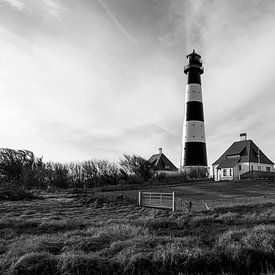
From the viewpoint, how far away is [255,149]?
40.8 meters

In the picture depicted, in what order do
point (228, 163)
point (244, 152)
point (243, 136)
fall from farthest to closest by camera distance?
point (243, 136) → point (228, 163) → point (244, 152)

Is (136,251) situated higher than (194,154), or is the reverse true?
(194,154)

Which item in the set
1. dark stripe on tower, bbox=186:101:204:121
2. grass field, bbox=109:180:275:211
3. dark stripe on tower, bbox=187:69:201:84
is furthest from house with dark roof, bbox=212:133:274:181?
dark stripe on tower, bbox=187:69:201:84

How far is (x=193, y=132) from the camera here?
35625 mm

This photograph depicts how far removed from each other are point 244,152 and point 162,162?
1217 centimetres

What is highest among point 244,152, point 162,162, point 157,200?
point 244,152

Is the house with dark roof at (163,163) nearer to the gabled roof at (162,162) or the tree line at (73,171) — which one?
the gabled roof at (162,162)

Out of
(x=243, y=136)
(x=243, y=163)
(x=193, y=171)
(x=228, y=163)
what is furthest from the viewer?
(x=243, y=136)

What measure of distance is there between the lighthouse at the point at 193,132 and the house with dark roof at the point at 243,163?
15.5 ft

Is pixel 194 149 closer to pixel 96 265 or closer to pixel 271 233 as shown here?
pixel 271 233

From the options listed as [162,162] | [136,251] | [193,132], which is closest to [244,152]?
[193,132]

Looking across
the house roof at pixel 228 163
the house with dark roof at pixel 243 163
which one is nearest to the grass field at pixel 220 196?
the house with dark roof at pixel 243 163

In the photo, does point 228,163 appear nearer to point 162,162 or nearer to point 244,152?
point 244,152

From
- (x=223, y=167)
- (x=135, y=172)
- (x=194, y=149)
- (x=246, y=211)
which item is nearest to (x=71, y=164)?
(x=135, y=172)
